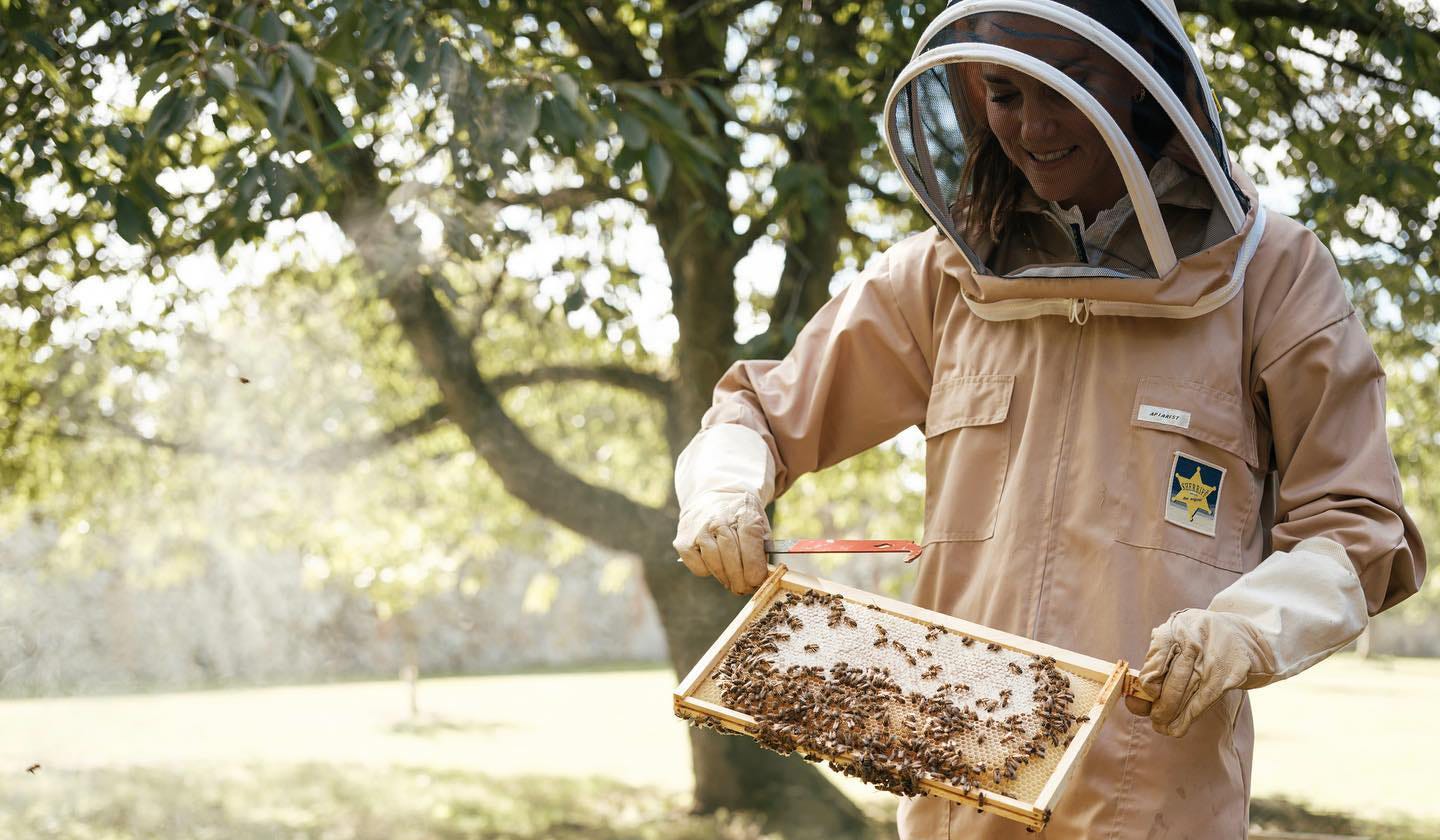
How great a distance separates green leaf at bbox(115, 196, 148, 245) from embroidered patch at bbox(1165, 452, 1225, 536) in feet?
9.30

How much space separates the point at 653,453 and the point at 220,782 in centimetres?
455

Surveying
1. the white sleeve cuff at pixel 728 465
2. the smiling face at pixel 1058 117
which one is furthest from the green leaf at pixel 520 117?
the smiling face at pixel 1058 117

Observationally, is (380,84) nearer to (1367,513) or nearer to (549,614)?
(1367,513)

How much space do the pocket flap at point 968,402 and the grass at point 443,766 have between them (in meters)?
5.16

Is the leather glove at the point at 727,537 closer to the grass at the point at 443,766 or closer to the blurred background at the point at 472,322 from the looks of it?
the blurred background at the point at 472,322

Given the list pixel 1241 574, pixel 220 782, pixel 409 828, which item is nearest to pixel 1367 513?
pixel 1241 574

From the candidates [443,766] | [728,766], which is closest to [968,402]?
[728,766]

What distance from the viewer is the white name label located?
177cm

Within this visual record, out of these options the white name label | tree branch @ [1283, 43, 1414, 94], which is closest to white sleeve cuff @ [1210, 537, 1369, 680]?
the white name label

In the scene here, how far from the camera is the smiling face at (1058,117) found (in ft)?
5.92

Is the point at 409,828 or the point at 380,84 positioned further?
the point at 409,828

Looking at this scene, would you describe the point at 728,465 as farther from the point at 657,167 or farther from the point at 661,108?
the point at 661,108

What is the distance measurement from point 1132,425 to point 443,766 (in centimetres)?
994

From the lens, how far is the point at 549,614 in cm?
2127
